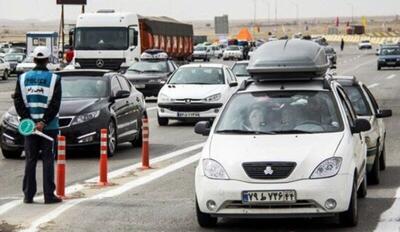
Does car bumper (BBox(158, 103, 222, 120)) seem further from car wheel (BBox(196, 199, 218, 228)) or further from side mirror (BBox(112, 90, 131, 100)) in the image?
car wheel (BBox(196, 199, 218, 228))

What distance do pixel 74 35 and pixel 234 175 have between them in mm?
31900

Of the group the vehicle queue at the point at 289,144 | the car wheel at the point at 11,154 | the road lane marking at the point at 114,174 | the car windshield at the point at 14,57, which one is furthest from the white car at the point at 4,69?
the vehicle queue at the point at 289,144

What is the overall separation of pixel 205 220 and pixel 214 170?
1.97ft

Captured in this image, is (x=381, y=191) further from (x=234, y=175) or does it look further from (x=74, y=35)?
(x=74, y=35)

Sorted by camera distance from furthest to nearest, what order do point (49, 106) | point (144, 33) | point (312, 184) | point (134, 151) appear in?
point (144, 33) < point (134, 151) < point (49, 106) < point (312, 184)

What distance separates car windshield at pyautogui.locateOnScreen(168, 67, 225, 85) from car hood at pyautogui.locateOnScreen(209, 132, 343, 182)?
15.1m

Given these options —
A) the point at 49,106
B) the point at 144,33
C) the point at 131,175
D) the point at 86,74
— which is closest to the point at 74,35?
the point at 144,33

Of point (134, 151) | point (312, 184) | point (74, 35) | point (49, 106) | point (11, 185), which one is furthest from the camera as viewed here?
point (74, 35)

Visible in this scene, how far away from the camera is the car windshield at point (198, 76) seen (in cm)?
2508

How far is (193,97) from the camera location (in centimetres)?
2386

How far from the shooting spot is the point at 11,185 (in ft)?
44.6

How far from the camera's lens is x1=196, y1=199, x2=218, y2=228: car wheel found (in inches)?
376

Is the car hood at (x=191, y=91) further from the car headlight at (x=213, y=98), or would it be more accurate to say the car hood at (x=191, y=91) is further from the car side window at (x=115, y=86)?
the car side window at (x=115, y=86)

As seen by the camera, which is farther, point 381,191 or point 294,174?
point 381,191
